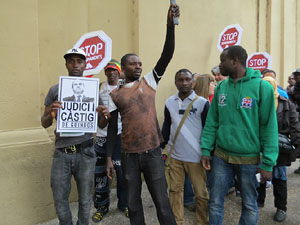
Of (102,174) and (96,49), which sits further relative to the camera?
(102,174)

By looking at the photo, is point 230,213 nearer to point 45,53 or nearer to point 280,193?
point 280,193

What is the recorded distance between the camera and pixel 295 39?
10.1m

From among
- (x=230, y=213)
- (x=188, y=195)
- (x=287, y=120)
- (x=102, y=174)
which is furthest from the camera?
(x=188, y=195)

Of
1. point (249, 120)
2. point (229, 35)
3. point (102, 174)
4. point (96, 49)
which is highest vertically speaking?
point (229, 35)

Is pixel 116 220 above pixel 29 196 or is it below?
below

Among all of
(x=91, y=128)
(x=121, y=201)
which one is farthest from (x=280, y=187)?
(x=91, y=128)

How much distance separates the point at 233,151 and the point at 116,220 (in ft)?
6.49

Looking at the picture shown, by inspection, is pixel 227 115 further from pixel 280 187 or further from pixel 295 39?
pixel 295 39

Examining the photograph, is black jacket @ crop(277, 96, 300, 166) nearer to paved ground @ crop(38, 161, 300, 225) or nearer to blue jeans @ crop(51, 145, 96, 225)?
paved ground @ crop(38, 161, 300, 225)

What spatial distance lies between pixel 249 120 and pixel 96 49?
208cm

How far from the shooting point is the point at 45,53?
3.86 m

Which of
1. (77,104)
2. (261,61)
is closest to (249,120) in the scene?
(77,104)

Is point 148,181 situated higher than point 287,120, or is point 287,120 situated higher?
point 287,120

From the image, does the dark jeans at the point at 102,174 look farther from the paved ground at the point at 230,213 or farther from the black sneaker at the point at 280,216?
the black sneaker at the point at 280,216
